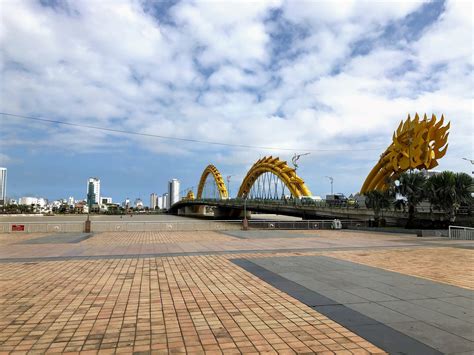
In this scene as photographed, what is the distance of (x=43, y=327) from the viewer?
5477 mm

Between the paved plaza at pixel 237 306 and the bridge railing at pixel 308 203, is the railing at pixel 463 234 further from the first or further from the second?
the bridge railing at pixel 308 203

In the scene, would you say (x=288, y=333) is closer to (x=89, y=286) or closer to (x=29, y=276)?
(x=89, y=286)

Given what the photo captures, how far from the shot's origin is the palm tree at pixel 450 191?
95.6 feet

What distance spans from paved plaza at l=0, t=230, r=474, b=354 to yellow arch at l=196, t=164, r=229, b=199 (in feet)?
370

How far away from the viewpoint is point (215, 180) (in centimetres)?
13250

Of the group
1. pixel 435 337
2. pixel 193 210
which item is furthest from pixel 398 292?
pixel 193 210

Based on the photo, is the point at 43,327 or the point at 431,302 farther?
the point at 431,302

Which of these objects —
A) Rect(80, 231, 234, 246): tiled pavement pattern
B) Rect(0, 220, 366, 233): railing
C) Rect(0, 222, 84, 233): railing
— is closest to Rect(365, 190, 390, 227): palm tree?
Rect(0, 220, 366, 233): railing

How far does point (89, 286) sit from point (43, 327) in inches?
114

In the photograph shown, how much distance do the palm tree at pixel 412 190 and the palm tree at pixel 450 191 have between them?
1.36 metres

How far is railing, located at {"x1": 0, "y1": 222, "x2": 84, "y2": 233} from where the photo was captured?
26.6m

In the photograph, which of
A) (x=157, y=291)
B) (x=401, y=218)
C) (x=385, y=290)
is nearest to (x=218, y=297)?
(x=157, y=291)

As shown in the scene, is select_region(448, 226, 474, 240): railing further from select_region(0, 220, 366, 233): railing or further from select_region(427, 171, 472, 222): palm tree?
select_region(0, 220, 366, 233): railing

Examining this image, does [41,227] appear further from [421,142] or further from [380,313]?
[421,142]
